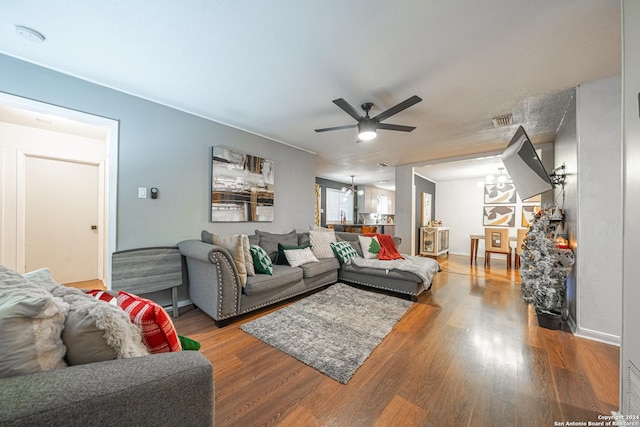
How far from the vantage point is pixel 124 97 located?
247cm

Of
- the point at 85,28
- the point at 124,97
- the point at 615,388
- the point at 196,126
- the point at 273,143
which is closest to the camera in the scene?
the point at 615,388

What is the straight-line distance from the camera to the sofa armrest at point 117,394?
547mm

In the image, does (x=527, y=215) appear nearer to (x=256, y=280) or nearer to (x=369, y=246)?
(x=369, y=246)

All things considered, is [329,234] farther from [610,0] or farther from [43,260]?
[43,260]

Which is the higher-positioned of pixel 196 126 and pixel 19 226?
pixel 196 126

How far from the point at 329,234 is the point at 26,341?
3437 millimetres

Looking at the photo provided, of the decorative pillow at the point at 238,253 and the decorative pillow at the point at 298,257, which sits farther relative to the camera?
the decorative pillow at the point at 298,257

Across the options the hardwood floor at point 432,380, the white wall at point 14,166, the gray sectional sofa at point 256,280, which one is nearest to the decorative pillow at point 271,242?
the gray sectional sofa at point 256,280

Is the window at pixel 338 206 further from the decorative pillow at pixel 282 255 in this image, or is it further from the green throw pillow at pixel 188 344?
the green throw pillow at pixel 188 344

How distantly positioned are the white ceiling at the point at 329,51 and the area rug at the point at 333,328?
2344 millimetres

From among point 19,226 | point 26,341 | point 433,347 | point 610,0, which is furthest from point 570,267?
point 19,226

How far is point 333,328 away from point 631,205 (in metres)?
2.10

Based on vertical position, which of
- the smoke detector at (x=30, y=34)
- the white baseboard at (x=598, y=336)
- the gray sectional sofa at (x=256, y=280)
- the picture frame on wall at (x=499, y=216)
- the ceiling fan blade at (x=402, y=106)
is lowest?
the white baseboard at (x=598, y=336)

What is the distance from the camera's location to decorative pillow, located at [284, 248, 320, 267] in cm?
314
